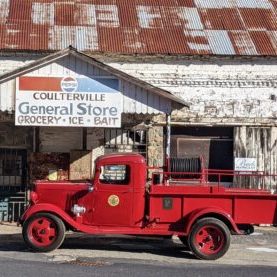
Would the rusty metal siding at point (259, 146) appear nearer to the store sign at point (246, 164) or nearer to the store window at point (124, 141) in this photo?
the store sign at point (246, 164)

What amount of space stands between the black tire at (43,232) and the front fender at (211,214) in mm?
2388

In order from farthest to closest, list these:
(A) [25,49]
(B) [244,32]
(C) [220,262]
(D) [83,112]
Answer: (B) [244,32] → (A) [25,49] → (D) [83,112] → (C) [220,262]

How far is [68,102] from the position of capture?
14398 millimetres

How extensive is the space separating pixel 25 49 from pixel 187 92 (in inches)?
188

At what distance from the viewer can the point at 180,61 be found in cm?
1802

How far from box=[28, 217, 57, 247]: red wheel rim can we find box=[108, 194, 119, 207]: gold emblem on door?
114 centimetres

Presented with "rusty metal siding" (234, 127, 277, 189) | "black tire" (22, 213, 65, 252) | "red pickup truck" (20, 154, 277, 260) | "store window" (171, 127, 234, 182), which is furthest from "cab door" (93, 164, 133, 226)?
"rusty metal siding" (234, 127, 277, 189)

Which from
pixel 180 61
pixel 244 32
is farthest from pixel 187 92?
pixel 244 32

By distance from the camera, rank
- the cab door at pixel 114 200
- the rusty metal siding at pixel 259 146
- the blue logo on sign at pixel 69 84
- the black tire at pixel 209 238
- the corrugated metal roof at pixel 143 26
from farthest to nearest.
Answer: the corrugated metal roof at pixel 143 26 < the rusty metal siding at pixel 259 146 < the blue logo on sign at pixel 69 84 < the cab door at pixel 114 200 < the black tire at pixel 209 238

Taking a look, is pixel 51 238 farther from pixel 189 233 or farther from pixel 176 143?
pixel 176 143

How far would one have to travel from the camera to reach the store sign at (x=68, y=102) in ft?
46.9

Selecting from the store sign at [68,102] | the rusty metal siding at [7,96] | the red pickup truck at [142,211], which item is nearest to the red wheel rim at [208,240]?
the red pickup truck at [142,211]

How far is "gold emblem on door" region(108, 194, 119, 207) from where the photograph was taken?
Answer: 11.9 metres

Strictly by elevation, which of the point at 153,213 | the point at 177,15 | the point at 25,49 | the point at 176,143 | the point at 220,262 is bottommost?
the point at 220,262
